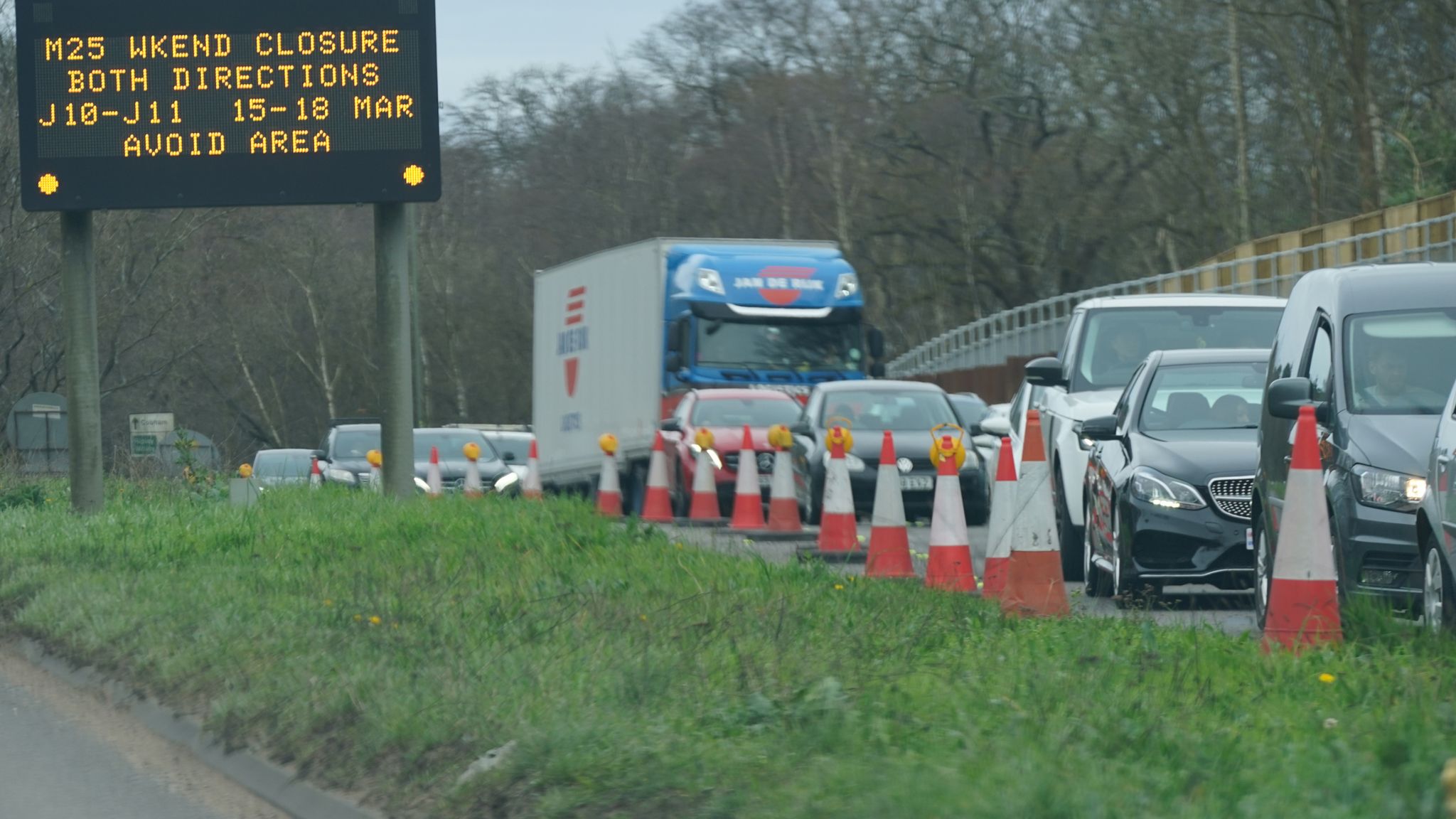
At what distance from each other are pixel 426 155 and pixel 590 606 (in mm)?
7671

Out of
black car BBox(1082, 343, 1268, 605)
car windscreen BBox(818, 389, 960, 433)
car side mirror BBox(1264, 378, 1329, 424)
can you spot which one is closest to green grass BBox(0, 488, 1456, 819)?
car side mirror BBox(1264, 378, 1329, 424)

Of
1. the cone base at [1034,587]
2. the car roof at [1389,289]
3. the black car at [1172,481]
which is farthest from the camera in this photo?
the black car at [1172,481]

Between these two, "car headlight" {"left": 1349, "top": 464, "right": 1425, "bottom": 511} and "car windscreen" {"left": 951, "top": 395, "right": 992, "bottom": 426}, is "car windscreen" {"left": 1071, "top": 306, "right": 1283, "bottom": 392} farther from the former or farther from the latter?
"car windscreen" {"left": 951, "top": 395, "right": 992, "bottom": 426}

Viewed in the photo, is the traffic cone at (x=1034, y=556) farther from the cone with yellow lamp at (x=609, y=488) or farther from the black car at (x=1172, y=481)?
the cone with yellow lamp at (x=609, y=488)

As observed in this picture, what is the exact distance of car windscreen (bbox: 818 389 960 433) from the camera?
70.5 ft

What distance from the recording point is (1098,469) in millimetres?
12484

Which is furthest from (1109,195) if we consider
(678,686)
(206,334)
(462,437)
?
(678,686)

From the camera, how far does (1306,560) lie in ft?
25.6

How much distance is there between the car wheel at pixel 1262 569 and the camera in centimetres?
973

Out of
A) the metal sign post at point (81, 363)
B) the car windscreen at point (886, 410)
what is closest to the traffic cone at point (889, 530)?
the metal sign post at point (81, 363)

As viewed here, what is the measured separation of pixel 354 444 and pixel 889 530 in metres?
17.1

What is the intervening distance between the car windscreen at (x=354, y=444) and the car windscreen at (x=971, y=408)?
7.58 m

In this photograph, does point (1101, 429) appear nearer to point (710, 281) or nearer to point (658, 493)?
point (658, 493)

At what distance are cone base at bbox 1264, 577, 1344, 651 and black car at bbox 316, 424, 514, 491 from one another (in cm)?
1797
